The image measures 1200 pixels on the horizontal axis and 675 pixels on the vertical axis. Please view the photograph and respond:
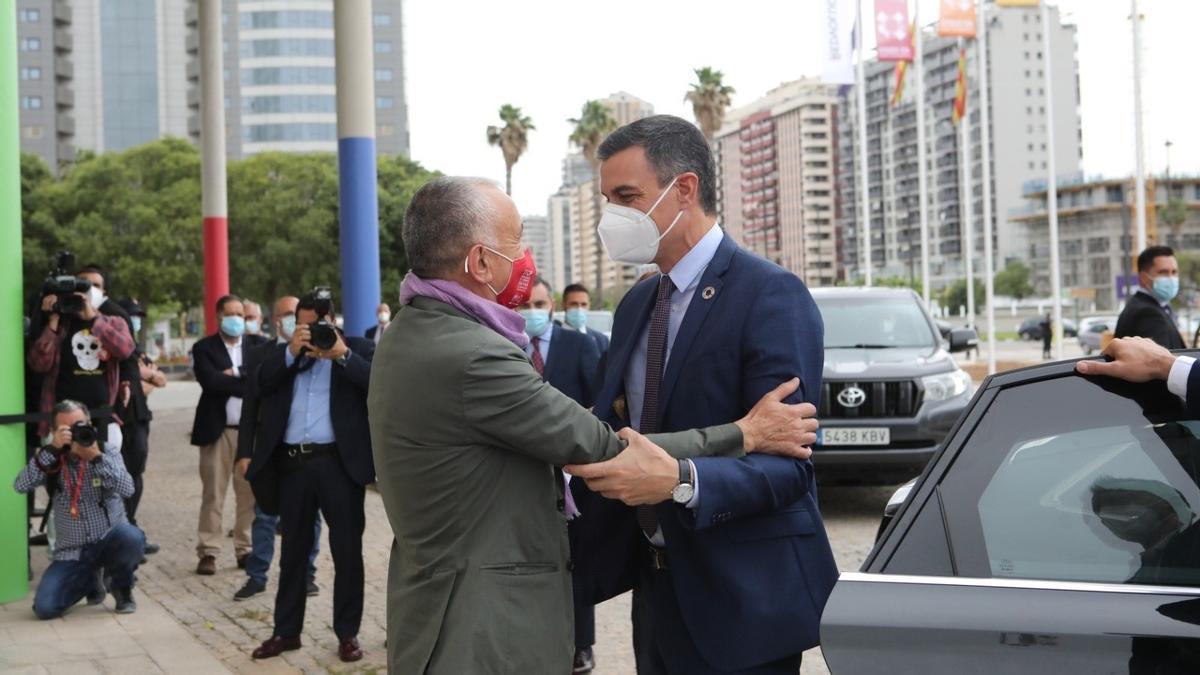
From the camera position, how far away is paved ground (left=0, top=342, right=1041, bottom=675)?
6523mm

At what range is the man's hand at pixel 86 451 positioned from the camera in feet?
25.8

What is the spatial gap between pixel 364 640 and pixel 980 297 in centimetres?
14043

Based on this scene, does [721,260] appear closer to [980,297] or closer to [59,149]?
[59,149]

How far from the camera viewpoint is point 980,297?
14012 centimetres

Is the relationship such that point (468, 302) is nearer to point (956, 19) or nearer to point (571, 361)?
point (571, 361)

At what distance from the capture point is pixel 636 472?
277cm

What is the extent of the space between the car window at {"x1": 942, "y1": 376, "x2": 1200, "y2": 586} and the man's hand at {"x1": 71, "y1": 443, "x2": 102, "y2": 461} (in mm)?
6570

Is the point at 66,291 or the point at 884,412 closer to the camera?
the point at 66,291

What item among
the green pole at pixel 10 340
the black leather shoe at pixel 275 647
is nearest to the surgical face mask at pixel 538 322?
the black leather shoe at pixel 275 647

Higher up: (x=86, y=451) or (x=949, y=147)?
(x=949, y=147)

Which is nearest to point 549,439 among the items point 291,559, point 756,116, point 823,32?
point 291,559

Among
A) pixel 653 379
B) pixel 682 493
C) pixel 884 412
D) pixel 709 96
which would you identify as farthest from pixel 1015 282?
pixel 682 493

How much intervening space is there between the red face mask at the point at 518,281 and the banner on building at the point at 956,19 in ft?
104

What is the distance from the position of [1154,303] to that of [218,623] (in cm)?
627
